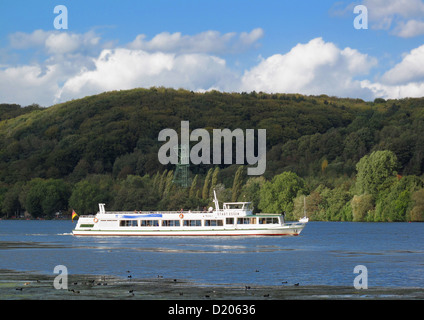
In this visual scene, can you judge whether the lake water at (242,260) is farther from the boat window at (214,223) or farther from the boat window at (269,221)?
the boat window at (269,221)

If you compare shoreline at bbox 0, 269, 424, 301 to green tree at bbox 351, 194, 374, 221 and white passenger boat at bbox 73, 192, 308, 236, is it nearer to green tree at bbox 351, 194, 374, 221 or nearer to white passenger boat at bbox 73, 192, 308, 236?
white passenger boat at bbox 73, 192, 308, 236

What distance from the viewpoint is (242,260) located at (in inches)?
3130

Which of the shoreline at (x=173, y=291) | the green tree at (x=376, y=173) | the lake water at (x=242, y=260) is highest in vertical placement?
the green tree at (x=376, y=173)

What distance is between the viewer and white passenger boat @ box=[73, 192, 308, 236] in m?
123

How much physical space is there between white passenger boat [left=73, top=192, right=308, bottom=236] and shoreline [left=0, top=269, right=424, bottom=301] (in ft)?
210

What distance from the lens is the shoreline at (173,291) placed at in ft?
160

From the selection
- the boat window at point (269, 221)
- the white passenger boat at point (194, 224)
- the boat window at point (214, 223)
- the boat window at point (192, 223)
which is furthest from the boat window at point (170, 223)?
the boat window at point (269, 221)

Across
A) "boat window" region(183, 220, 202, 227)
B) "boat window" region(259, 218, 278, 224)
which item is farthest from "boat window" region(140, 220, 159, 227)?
"boat window" region(259, 218, 278, 224)

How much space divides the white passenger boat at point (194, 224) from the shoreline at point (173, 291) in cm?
6402

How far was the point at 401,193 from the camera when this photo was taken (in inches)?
7106

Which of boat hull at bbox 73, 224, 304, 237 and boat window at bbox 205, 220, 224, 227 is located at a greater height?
boat window at bbox 205, 220, 224, 227

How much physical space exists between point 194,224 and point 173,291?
74586 mm

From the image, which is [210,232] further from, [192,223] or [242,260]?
[242,260]

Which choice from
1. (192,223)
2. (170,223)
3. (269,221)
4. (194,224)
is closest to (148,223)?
(170,223)
